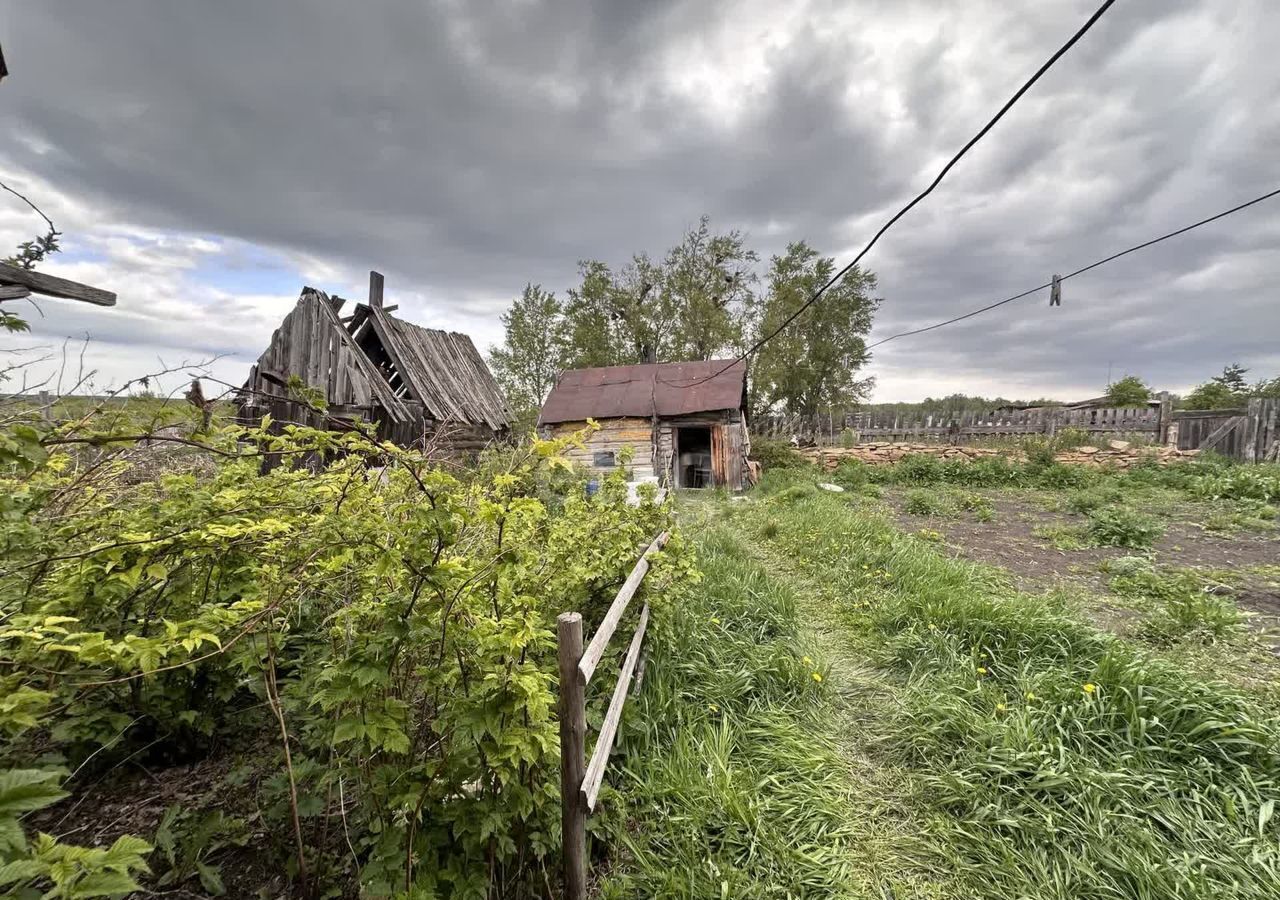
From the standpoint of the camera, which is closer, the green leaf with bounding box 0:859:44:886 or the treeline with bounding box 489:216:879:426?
the green leaf with bounding box 0:859:44:886

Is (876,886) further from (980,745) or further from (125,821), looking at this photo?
(125,821)

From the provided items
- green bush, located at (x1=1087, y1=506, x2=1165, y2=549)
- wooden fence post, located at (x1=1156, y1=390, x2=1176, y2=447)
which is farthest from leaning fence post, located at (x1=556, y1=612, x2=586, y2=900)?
wooden fence post, located at (x1=1156, y1=390, x2=1176, y2=447)

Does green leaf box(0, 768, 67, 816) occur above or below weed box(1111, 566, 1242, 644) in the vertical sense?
above

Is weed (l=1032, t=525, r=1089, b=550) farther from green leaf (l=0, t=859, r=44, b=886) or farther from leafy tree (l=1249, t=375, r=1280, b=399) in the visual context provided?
leafy tree (l=1249, t=375, r=1280, b=399)

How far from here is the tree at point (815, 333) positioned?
25719mm

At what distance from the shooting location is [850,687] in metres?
3.81

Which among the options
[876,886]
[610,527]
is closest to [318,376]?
[610,527]

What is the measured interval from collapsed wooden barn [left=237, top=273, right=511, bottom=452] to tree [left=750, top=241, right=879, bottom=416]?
1582 cm

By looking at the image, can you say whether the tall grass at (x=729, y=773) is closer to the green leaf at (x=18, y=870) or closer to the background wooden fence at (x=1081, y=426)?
the green leaf at (x=18, y=870)

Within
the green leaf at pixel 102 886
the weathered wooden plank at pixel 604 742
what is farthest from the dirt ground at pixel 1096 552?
the green leaf at pixel 102 886

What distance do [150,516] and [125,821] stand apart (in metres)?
1.56

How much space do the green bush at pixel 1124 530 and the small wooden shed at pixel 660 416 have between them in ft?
25.0

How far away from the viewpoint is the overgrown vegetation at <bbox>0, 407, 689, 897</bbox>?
1566 mm

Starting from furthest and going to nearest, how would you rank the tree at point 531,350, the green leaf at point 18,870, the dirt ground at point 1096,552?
the tree at point 531,350 → the dirt ground at point 1096,552 → the green leaf at point 18,870
